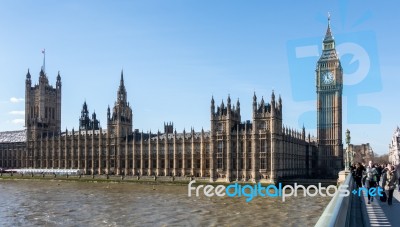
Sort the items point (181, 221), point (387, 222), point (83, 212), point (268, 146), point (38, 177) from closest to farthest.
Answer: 1. point (387, 222)
2. point (181, 221)
3. point (83, 212)
4. point (268, 146)
5. point (38, 177)

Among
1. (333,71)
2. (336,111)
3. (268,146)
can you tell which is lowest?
(268,146)

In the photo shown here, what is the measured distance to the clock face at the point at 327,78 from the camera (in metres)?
122

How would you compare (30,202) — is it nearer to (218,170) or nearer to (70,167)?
(218,170)

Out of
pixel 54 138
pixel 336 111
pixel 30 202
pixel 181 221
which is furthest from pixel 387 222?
pixel 54 138

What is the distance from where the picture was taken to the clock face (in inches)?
4803

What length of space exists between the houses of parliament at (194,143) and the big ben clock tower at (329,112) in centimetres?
25

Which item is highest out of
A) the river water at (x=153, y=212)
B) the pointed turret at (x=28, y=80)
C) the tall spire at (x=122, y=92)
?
the pointed turret at (x=28, y=80)

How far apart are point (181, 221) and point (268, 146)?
50.9 metres

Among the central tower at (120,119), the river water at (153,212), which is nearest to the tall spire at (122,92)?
the central tower at (120,119)

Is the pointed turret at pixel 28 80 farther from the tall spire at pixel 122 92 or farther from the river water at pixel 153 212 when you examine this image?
the river water at pixel 153 212

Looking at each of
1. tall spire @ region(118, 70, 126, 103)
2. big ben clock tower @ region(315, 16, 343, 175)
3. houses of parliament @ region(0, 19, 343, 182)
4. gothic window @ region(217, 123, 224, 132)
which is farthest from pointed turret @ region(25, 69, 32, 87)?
big ben clock tower @ region(315, 16, 343, 175)

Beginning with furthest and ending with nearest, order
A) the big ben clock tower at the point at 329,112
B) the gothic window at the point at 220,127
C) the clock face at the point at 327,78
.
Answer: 1. the clock face at the point at 327,78
2. the big ben clock tower at the point at 329,112
3. the gothic window at the point at 220,127

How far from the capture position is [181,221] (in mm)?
37594

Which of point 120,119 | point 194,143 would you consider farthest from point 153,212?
point 120,119
